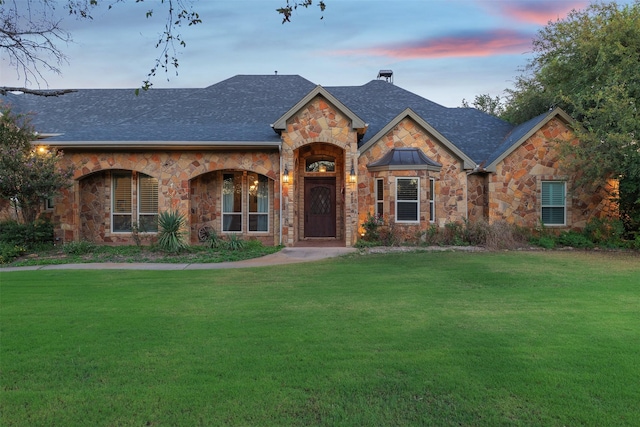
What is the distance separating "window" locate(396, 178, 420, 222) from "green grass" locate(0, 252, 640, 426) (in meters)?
6.63

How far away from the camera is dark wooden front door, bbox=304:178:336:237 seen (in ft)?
55.2

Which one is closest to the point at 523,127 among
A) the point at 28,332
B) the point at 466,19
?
the point at 466,19

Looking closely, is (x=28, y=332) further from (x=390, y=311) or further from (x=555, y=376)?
(x=555, y=376)

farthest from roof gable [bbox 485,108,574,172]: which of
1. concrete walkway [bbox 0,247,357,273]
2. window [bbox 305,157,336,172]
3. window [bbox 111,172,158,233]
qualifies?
window [bbox 111,172,158,233]

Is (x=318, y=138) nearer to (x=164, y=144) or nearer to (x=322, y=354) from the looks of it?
(x=164, y=144)

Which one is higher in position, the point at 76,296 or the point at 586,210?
the point at 586,210

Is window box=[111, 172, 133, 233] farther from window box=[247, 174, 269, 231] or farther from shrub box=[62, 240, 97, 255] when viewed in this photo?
window box=[247, 174, 269, 231]

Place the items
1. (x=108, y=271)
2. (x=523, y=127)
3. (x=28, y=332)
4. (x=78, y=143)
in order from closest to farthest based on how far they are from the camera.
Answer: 1. (x=28, y=332)
2. (x=108, y=271)
3. (x=78, y=143)
4. (x=523, y=127)

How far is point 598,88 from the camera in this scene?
13.8 metres

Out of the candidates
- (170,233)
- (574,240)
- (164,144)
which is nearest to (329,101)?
(164,144)

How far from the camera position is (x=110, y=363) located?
4.12m

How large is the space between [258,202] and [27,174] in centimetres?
748

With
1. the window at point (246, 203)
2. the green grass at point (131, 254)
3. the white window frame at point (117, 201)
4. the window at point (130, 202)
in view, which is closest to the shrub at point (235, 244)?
the green grass at point (131, 254)

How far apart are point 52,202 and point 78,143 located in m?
2.84
